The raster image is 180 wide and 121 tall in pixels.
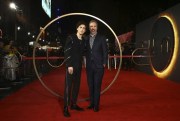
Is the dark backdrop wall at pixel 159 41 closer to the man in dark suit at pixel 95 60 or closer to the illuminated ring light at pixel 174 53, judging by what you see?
the illuminated ring light at pixel 174 53

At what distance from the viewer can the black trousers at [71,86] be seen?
5684mm

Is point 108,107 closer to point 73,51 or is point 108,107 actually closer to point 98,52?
point 98,52

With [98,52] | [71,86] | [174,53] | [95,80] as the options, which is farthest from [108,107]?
[174,53]

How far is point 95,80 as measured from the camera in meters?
5.97

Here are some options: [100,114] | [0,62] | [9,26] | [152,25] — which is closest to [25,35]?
[9,26]

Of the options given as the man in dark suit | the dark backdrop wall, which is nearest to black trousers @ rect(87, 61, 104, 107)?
the man in dark suit

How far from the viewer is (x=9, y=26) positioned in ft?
71.4

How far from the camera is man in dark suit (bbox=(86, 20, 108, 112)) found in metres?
5.94

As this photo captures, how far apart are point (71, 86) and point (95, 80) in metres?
0.55

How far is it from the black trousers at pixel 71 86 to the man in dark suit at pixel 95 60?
13.3 inches

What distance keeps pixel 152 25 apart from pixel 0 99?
9393 millimetres

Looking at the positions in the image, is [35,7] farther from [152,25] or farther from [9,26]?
[152,25]

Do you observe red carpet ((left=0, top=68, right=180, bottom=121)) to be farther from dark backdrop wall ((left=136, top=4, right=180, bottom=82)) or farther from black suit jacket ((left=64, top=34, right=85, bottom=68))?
dark backdrop wall ((left=136, top=4, right=180, bottom=82))

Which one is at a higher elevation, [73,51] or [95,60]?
[73,51]
